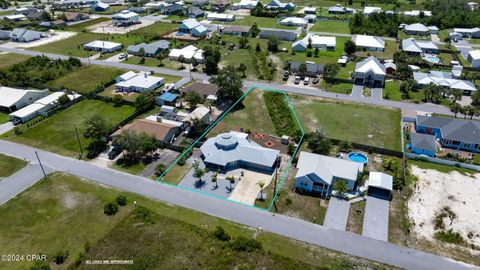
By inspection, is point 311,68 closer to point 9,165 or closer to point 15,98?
point 9,165

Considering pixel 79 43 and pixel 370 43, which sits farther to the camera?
pixel 79 43

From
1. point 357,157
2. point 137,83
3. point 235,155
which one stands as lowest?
point 357,157

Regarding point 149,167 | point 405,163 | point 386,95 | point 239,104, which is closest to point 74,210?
point 149,167

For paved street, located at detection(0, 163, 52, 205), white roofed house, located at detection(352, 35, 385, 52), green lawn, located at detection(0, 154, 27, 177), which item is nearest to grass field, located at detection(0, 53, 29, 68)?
green lawn, located at detection(0, 154, 27, 177)

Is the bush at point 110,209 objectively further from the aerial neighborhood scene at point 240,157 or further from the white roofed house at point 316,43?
the white roofed house at point 316,43

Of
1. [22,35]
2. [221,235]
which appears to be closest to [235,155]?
[221,235]

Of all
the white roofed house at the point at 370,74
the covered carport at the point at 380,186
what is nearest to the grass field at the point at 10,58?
the white roofed house at the point at 370,74

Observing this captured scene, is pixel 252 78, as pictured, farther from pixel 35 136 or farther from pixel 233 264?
pixel 233 264
